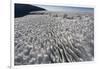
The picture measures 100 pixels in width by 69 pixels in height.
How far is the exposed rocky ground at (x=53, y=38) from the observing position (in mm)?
1809

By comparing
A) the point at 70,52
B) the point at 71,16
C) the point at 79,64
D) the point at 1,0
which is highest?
the point at 1,0

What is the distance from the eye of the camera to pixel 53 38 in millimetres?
1910

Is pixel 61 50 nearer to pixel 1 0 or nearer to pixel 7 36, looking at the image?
pixel 7 36

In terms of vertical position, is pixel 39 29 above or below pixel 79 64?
above

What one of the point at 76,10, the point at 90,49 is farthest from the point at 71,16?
the point at 90,49

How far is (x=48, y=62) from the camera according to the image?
73.9 inches

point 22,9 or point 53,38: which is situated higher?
point 22,9

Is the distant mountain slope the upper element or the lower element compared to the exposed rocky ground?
upper

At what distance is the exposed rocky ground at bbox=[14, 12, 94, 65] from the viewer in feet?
5.93

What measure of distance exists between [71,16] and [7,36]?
82 cm

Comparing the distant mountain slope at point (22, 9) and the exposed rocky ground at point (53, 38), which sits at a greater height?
the distant mountain slope at point (22, 9)

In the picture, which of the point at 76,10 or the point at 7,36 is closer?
the point at 7,36

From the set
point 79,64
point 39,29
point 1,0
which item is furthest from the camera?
point 79,64

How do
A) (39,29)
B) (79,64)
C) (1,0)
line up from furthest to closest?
(79,64)
(39,29)
(1,0)
